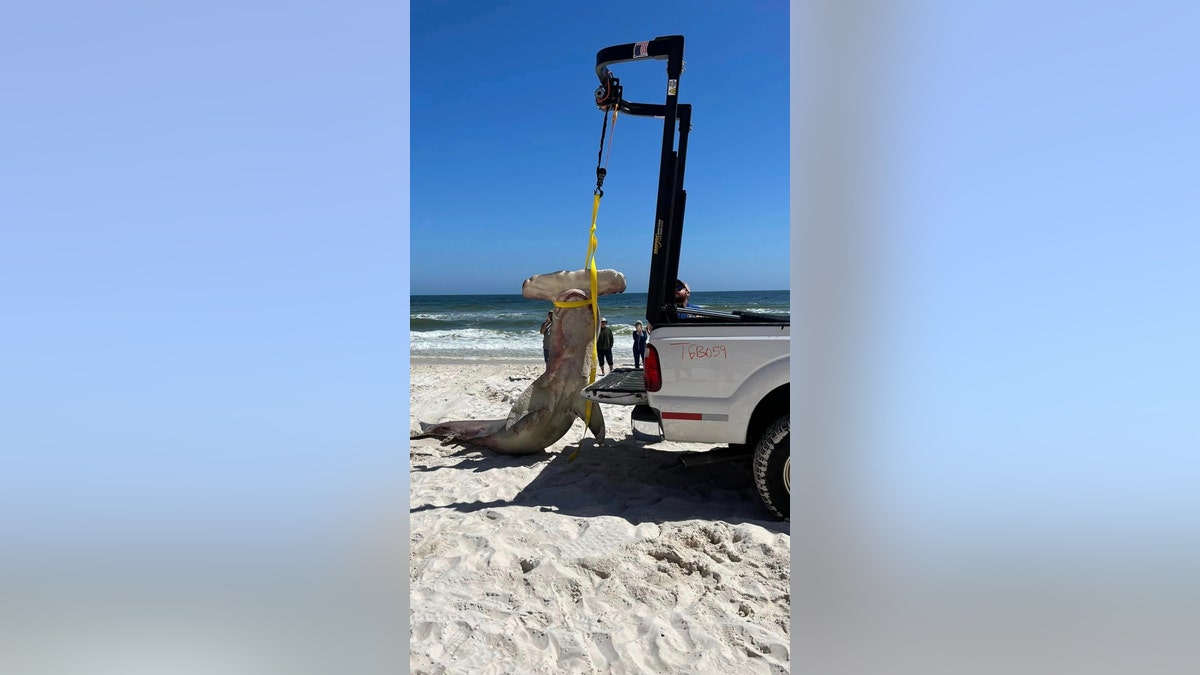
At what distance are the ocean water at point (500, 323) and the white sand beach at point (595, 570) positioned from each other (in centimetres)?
1058

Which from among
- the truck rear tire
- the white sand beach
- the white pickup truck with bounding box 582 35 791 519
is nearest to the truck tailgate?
the white pickup truck with bounding box 582 35 791 519

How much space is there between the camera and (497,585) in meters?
3.07

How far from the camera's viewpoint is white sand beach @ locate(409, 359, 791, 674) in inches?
98.3

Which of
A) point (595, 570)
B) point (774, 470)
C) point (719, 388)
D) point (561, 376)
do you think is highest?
point (719, 388)

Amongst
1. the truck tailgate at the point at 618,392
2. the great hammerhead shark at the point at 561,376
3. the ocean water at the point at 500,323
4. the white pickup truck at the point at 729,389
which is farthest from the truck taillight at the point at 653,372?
the ocean water at the point at 500,323

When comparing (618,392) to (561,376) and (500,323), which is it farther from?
(500,323)

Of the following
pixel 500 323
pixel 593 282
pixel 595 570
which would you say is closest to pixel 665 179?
pixel 593 282

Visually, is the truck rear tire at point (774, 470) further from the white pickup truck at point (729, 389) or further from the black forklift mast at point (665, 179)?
the black forklift mast at point (665, 179)

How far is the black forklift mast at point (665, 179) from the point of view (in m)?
4.60

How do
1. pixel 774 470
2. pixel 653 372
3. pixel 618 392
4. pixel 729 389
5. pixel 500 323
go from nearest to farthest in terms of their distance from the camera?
1. pixel 774 470
2. pixel 729 389
3. pixel 653 372
4. pixel 618 392
5. pixel 500 323

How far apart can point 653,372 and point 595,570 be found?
1.37 metres

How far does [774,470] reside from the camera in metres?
3.92
